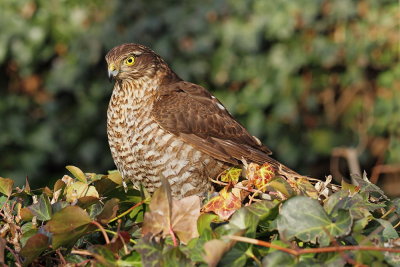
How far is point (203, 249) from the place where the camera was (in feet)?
6.66

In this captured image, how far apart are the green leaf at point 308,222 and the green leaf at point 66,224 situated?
0.59m

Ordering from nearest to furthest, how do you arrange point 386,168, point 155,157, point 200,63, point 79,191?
point 79,191 < point 155,157 < point 200,63 < point 386,168

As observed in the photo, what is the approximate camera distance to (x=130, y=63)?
4.34 metres

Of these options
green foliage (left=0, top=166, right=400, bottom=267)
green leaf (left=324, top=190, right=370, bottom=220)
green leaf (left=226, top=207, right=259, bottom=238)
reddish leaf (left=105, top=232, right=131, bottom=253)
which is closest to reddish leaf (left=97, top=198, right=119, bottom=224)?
green foliage (left=0, top=166, right=400, bottom=267)

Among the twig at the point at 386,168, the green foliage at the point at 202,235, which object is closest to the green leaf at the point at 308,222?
the green foliage at the point at 202,235

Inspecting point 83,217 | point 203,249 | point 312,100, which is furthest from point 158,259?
point 312,100

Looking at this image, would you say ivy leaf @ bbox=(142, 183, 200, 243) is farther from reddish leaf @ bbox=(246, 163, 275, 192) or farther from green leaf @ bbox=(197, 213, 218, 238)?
reddish leaf @ bbox=(246, 163, 275, 192)

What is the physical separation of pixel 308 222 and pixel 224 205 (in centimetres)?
48

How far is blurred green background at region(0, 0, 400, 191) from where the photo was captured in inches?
245

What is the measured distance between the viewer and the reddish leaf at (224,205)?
245 centimetres

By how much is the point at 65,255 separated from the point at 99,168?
4.51m

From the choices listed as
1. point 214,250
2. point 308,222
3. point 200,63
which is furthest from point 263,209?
point 200,63

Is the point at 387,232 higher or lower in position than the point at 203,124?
higher

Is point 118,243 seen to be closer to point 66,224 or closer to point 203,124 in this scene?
point 66,224
